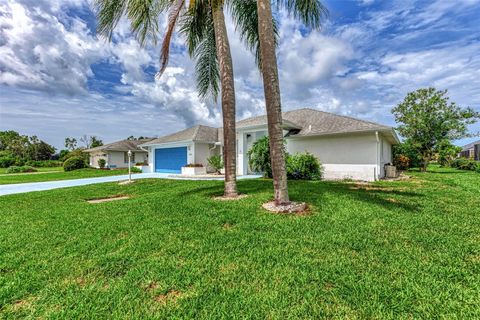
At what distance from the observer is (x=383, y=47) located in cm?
1401

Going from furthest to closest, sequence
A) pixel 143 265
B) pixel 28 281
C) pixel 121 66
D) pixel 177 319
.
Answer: pixel 121 66 → pixel 143 265 → pixel 28 281 → pixel 177 319

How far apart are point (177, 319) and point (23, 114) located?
85.2 ft

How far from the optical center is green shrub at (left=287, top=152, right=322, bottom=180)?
1398cm

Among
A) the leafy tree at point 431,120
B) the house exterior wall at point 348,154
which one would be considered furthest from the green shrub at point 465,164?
the house exterior wall at point 348,154

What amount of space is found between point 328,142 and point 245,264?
1345 centimetres

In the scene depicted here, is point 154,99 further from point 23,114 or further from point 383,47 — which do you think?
point 383,47

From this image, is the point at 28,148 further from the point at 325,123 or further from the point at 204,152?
the point at 325,123

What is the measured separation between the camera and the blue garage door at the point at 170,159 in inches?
890

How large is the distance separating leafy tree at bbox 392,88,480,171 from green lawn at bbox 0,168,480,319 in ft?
74.4

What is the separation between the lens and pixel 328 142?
15164 mm

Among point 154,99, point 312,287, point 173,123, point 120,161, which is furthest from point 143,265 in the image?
point 120,161

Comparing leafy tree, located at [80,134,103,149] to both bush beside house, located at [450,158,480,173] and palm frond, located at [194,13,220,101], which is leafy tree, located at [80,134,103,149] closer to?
palm frond, located at [194,13,220,101]

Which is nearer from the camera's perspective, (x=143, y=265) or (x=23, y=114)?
(x=143, y=265)

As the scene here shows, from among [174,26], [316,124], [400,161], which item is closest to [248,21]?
[174,26]
